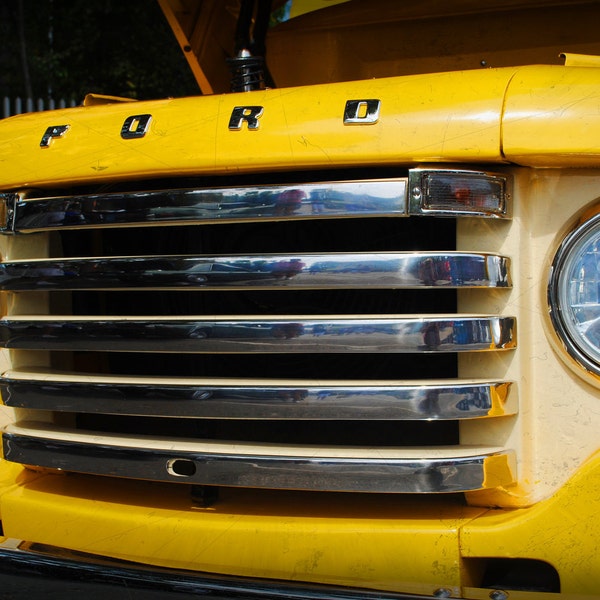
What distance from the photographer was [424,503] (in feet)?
6.33

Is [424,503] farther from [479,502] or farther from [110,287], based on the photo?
[110,287]

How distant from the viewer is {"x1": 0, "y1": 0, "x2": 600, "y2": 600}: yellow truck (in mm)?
1742

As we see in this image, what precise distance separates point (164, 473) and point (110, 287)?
1.45 feet

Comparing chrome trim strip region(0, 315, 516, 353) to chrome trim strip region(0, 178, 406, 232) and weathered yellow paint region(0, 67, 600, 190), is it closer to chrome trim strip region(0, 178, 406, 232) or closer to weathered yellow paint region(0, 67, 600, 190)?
chrome trim strip region(0, 178, 406, 232)

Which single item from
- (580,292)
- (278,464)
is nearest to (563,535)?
(580,292)

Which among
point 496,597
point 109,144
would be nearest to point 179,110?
point 109,144

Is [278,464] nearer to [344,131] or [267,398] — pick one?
[267,398]

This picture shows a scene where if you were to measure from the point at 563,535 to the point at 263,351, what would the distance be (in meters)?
0.70

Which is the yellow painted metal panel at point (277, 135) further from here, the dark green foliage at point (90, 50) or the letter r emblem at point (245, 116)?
the dark green foliage at point (90, 50)

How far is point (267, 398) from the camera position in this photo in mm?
1870

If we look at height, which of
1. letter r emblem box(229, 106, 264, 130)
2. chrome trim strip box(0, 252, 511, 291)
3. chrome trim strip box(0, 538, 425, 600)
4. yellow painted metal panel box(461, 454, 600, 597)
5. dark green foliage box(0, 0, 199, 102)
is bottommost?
chrome trim strip box(0, 538, 425, 600)

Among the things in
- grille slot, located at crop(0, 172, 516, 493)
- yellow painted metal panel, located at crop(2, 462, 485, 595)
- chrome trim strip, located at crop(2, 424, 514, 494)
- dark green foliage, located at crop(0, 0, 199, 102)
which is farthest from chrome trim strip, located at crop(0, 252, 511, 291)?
dark green foliage, located at crop(0, 0, 199, 102)

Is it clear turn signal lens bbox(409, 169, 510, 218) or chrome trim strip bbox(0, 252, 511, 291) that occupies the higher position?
clear turn signal lens bbox(409, 169, 510, 218)

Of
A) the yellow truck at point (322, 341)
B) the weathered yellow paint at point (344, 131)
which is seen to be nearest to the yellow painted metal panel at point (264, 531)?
the yellow truck at point (322, 341)
